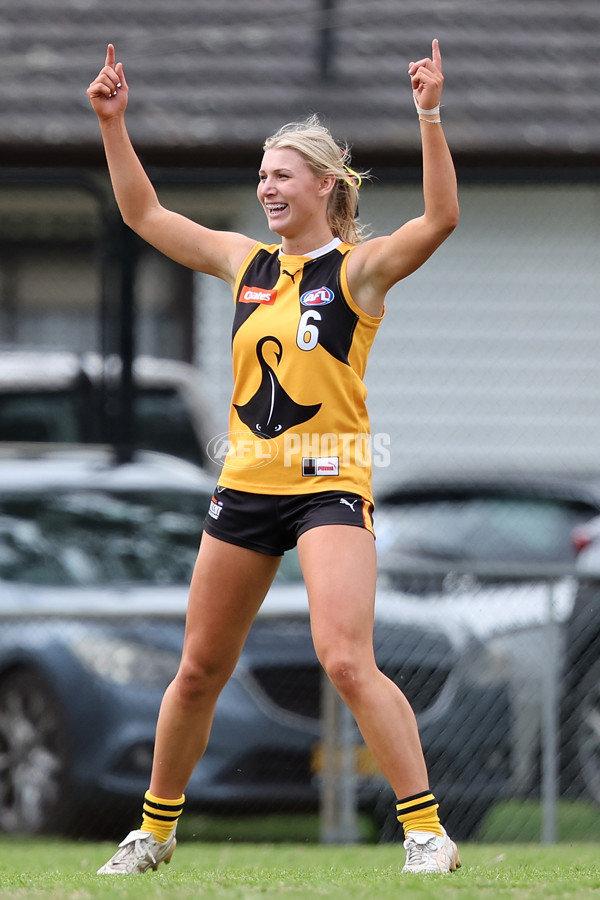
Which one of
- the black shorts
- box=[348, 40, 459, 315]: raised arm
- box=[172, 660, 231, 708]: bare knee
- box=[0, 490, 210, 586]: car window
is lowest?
box=[172, 660, 231, 708]: bare knee

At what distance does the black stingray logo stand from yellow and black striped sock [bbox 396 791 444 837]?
101 centimetres

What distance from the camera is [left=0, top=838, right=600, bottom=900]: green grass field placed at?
11.8 feet

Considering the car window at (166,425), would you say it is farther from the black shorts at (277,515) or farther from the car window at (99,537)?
the black shorts at (277,515)

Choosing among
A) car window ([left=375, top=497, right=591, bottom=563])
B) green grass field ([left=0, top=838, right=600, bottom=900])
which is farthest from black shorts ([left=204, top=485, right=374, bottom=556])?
car window ([left=375, top=497, right=591, bottom=563])

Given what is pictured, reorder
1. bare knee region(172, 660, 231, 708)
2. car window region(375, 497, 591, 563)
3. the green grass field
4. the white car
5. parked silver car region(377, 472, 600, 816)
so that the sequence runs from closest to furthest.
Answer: the green grass field
bare knee region(172, 660, 231, 708)
parked silver car region(377, 472, 600, 816)
car window region(375, 497, 591, 563)
the white car

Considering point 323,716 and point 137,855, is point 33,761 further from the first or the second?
point 137,855

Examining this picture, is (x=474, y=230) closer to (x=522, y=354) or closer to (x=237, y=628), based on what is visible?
(x=522, y=354)

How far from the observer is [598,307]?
9992 mm

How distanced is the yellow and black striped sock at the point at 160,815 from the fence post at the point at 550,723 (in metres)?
2.54

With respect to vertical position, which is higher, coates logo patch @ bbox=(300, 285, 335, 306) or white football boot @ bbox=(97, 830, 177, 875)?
coates logo patch @ bbox=(300, 285, 335, 306)

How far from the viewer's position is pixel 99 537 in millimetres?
7227

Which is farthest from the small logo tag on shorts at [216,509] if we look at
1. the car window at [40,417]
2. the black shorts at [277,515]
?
the car window at [40,417]

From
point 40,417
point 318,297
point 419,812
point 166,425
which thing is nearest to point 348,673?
point 419,812

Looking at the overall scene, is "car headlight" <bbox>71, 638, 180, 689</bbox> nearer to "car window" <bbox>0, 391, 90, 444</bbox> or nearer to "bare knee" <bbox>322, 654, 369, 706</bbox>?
"bare knee" <bbox>322, 654, 369, 706</bbox>
